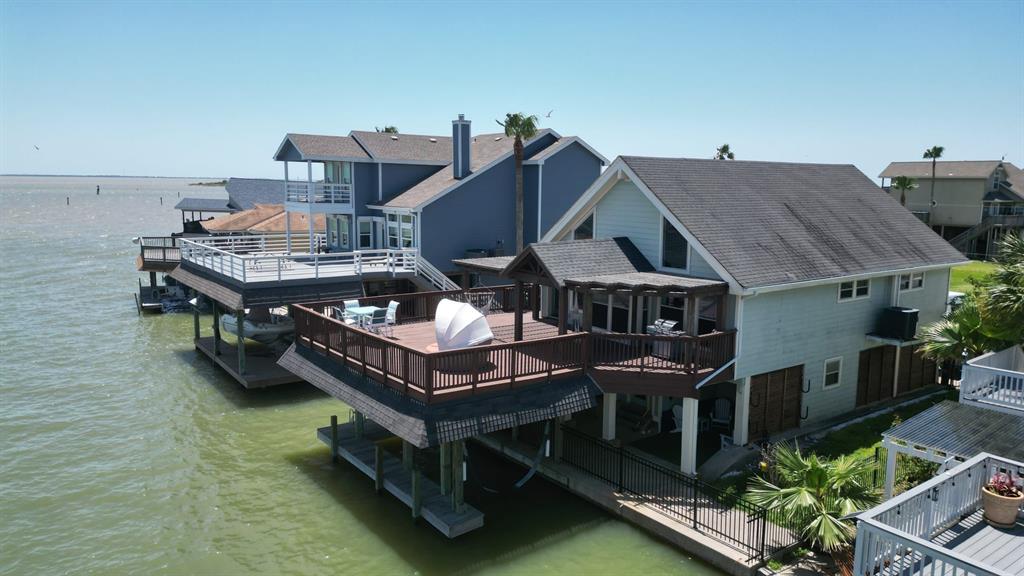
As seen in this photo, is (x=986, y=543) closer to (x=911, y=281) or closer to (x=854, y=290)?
(x=854, y=290)

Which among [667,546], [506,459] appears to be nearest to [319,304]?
[506,459]

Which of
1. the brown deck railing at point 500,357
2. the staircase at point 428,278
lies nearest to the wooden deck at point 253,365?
the staircase at point 428,278

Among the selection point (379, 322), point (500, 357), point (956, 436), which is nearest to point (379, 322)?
point (379, 322)

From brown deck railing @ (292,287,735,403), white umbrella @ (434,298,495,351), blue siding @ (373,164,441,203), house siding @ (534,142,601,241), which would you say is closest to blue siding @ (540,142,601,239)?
house siding @ (534,142,601,241)

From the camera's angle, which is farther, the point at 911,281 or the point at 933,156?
the point at 933,156

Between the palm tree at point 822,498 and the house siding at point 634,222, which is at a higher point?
the house siding at point 634,222

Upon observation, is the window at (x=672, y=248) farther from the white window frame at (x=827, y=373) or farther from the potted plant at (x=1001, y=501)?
the potted plant at (x=1001, y=501)

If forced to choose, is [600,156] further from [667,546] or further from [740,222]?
[667,546]

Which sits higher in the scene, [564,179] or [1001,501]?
[564,179]
